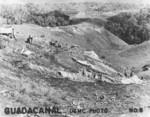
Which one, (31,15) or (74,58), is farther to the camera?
(31,15)

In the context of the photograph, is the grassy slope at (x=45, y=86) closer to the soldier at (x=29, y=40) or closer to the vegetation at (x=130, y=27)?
the soldier at (x=29, y=40)

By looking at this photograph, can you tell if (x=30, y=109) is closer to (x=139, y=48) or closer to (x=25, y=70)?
(x=25, y=70)

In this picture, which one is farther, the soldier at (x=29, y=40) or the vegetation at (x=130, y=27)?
the vegetation at (x=130, y=27)

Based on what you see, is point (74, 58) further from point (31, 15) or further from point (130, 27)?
point (130, 27)

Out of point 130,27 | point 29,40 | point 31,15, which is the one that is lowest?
point 29,40

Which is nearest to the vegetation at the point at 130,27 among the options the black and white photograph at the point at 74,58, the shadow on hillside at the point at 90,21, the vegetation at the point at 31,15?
the black and white photograph at the point at 74,58

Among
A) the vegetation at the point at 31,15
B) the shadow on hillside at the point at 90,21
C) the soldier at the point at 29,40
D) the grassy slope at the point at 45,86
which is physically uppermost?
the vegetation at the point at 31,15

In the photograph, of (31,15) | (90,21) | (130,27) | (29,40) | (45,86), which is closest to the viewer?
(45,86)

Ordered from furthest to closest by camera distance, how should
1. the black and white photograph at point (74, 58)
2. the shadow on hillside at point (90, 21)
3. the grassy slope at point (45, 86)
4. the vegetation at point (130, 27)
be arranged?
the vegetation at point (130, 27), the shadow on hillside at point (90, 21), the black and white photograph at point (74, 58), the grassy slope at point (45, 86)

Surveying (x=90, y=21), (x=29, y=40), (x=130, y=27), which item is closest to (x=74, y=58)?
(x=29, y=40)
